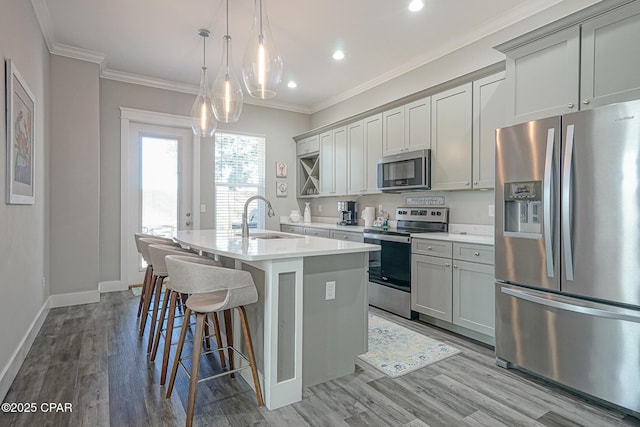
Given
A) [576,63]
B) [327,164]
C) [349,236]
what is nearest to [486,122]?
[576,63]

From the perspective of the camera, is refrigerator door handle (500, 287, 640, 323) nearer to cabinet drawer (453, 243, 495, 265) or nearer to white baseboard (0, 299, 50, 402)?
cabinet drawer (453, 243, 495, 265)

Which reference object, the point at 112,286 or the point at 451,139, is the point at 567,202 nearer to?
the point at 451,139

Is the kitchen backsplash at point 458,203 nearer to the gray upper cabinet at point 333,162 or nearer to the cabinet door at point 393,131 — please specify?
the gray upper cabinet at point 333,162

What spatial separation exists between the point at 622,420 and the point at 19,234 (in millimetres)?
4192

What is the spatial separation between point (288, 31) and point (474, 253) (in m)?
2.91

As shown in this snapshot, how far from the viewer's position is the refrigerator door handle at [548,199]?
2244 millimetres

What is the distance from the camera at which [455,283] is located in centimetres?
317

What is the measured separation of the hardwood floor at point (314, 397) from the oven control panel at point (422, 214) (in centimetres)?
157

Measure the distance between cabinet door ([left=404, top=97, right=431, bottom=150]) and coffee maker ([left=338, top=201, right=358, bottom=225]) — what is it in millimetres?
1488

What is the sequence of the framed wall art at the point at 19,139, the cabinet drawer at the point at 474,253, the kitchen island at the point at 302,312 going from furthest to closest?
the cabinet drawer at the point at 474,253, the framed wall art at the point at 19,139, the kitchen island at the point at 302,312

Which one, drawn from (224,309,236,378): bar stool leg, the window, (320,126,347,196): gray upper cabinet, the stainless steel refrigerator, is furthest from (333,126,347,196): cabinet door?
(224,309,236,378): bar stool leg

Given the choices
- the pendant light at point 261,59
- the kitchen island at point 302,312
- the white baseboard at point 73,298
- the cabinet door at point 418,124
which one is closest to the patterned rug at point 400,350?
the kitchen island at point 302,312

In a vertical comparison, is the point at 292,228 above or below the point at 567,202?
below

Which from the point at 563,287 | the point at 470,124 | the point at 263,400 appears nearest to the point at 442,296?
the point at 563,287
